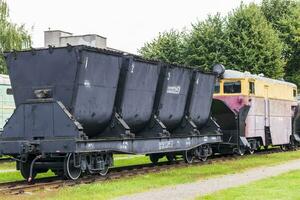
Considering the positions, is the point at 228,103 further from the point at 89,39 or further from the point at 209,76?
the point at 89,39

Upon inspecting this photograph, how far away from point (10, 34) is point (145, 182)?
130 feet

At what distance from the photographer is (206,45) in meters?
44.2

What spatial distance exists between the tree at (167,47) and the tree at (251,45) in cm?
538

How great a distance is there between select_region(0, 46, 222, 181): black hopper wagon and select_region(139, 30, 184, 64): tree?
94.2ft

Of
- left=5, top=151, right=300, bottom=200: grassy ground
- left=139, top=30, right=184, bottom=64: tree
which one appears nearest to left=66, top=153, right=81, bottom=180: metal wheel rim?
left=5, top=151, right=300, bottom=200: grassy ground

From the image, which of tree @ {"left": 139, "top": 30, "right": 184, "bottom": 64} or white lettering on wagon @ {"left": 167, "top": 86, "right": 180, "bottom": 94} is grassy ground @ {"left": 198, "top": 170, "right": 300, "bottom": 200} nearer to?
white lettering on wagon @ {"left": 167, "top": 86, "right": 180, "bottom": 94}

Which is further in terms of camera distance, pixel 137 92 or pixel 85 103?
pixel 137 92

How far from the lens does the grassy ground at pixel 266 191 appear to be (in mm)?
12332

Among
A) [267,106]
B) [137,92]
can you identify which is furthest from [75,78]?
[267,106]

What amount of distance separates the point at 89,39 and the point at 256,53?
2555 centimetres

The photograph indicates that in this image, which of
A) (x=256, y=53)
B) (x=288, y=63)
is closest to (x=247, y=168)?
(x=256, y=53)

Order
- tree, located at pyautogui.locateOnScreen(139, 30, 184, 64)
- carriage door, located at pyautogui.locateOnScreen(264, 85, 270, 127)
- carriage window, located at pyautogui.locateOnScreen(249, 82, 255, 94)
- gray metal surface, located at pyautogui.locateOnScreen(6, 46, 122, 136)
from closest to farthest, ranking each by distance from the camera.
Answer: gray metal surface, located at pyautogui.locateOnScreen(6, 46, 122, 136), carriage window, located at pyautogui.locateOnScreen(249, 82, 255, 94), carriage door, located at pyautogui.locateOnScreen(264, 85, 270, 127), tree, located at pyautogui.locateOnScreen(139, 30, 184, 64)

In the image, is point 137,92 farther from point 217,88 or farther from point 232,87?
point 217,88

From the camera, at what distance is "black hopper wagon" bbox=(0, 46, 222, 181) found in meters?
15.8
